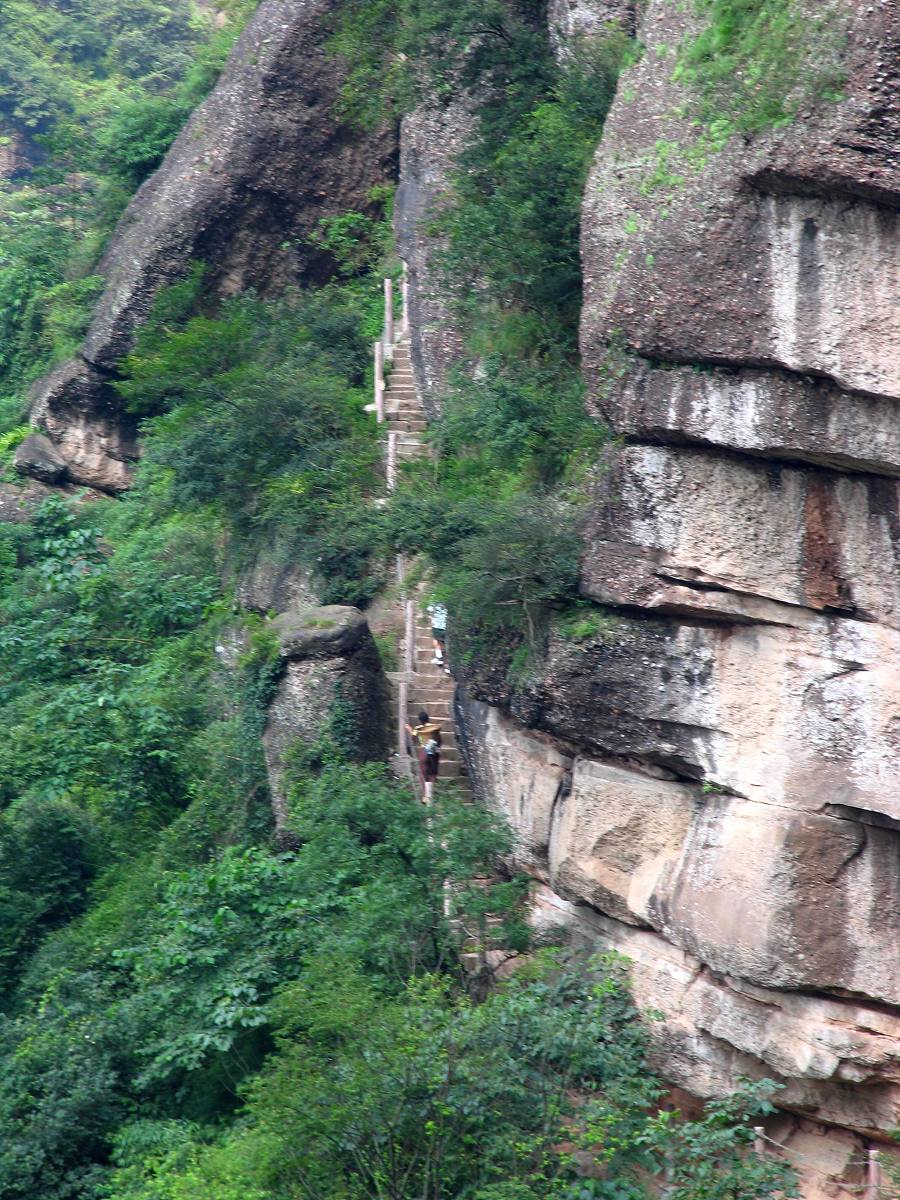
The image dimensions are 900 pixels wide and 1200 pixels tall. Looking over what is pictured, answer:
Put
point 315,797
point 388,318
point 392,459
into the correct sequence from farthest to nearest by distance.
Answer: point 388,318
point 392,459
point 315,797

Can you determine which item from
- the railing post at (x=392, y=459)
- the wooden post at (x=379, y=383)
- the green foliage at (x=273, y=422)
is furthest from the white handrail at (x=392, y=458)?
the wooden post at (x=379, y=383)

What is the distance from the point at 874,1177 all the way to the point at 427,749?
620 centimetres

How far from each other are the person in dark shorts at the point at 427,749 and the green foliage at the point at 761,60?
7111 mm

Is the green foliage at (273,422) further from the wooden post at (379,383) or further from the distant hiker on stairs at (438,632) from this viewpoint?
the distant hiker on stairs at (438,632)

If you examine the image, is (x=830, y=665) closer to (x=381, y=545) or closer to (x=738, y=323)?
(x=738, y=323)

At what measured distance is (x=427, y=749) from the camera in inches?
615

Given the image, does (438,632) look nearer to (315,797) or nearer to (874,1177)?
(315,797)

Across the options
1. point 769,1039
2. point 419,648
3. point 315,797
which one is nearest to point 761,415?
point 769,1039

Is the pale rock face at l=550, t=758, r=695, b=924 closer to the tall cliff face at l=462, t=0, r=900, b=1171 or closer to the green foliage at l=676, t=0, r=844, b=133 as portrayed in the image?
the tall cliff face at l=462, t=0, r=900, b=1171

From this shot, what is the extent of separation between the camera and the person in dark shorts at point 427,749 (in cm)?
1561

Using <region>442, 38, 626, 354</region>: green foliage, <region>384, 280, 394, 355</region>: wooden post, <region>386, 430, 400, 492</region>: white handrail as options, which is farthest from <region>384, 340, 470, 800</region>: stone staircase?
<region>442, 38, 626, 354</region>: green foliage

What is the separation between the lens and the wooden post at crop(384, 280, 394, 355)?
67.5 feet

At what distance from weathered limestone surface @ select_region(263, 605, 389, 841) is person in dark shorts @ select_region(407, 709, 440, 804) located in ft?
1.66

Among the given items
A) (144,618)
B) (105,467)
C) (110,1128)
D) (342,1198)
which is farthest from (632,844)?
(105,467)
